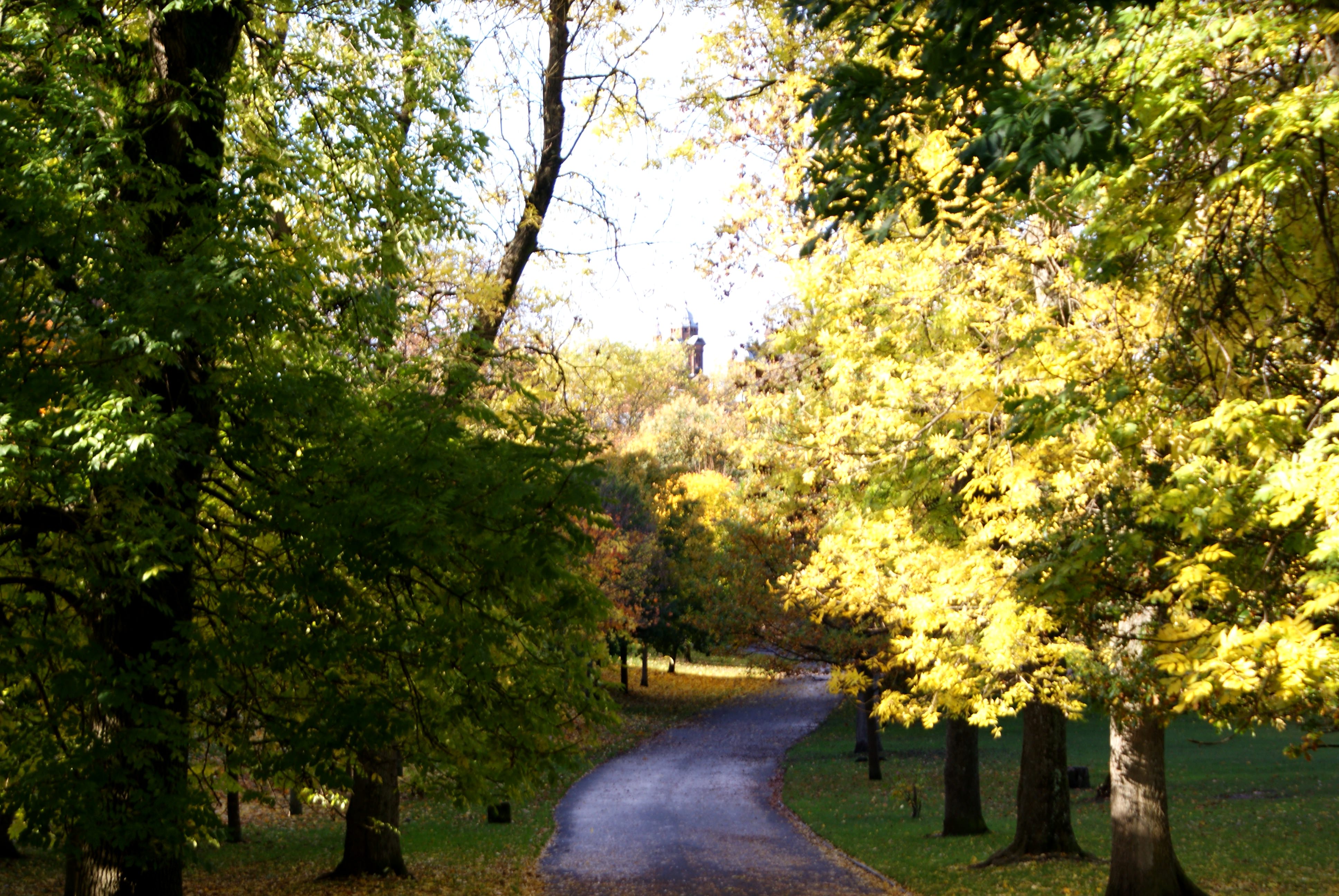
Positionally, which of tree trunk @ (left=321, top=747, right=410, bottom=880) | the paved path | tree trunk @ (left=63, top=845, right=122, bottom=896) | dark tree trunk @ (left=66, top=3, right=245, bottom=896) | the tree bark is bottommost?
the paved path

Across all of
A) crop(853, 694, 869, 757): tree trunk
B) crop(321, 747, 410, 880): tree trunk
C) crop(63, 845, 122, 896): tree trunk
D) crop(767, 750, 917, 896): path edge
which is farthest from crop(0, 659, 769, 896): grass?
crop(853, 694, 869, 757): tree trunk

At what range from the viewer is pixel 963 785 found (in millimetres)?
20797

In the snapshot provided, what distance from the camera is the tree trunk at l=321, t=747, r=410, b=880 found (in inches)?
591

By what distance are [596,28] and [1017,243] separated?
5656 mm

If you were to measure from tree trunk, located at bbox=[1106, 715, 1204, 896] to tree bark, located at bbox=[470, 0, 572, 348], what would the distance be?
8825mm

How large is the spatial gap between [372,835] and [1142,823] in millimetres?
10255

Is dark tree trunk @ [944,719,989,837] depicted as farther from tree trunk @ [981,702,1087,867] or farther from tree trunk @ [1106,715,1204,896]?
tree trunk @ [1106,715,1204,896]

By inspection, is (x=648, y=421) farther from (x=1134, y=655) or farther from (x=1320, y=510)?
(x=1320, y=510)

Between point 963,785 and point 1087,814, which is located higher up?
point 963,785

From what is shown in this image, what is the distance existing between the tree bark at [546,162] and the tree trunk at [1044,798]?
399 inches

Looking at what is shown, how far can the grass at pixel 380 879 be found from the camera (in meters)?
15.4

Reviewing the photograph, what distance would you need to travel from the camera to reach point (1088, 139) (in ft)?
18.0

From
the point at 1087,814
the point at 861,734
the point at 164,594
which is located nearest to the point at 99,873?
the point at 164,594

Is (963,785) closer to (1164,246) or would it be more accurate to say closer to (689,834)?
(689,834)
